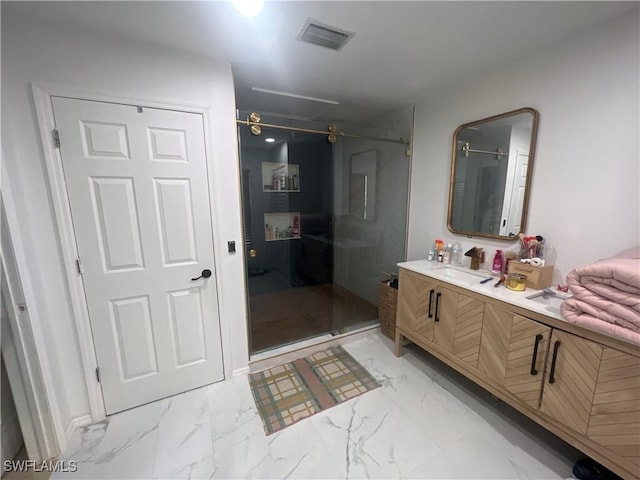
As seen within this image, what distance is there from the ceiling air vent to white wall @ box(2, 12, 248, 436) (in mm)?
627

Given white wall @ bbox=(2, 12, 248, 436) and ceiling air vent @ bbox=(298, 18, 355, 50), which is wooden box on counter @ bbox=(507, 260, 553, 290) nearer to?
ceiling air vent @ bbox=(298, 18, 355, 50)

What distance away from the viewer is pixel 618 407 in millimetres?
1113

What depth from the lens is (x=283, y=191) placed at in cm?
237

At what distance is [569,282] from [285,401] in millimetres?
1832

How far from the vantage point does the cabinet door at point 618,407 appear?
3.52 feet

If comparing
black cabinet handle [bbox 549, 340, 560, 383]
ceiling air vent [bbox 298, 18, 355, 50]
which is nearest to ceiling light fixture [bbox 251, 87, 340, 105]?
ceiling air vent [bbox 298, 18, 355, 50]

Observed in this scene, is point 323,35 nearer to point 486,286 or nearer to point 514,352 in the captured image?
point 486,286

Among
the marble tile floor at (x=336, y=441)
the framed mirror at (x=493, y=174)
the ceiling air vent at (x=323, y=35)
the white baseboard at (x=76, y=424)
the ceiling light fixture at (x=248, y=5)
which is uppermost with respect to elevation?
the ceiling air vent at (x=323, y=35)

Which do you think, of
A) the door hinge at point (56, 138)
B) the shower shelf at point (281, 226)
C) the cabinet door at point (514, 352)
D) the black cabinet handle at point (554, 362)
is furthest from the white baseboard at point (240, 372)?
the black cabinet handle at point (554, 362)

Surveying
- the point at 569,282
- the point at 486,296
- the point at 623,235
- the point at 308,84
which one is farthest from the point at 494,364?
the point at 308,84

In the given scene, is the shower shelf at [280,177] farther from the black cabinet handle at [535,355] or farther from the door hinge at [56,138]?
the black cabinet handle at [535,355]

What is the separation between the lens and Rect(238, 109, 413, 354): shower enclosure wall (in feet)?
7.34

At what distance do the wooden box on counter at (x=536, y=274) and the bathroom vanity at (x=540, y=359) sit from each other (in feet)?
0.25

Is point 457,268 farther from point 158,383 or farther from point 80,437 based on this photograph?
point 80,437
